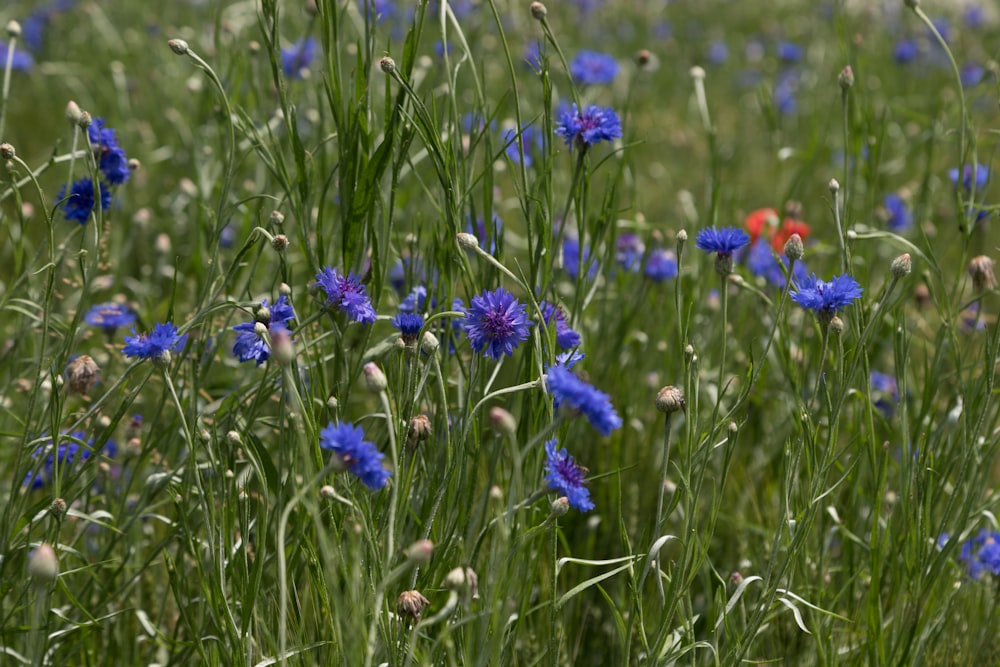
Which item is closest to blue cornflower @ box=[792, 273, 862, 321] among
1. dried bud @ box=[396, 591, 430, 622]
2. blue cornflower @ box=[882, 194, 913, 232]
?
dried bud @ box=[396, 591, 430, 622]

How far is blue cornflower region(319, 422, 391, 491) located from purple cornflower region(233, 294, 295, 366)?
0.25 meters

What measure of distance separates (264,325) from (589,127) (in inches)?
19.9

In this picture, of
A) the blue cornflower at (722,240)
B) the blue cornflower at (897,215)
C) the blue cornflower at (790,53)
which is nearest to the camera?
the blue cornflower at (722,240)

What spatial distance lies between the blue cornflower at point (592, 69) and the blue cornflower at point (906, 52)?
62.7 inches

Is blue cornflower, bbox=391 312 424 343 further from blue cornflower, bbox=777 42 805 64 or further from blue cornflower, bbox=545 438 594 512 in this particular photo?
blue cornflower, bbox=777 42 805 64

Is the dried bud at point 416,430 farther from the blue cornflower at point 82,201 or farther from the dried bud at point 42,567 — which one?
the blue cornflower at point 82,201

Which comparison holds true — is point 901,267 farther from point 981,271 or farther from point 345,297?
point 345,297

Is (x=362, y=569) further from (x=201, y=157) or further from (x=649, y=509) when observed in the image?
(x=201, y=157)

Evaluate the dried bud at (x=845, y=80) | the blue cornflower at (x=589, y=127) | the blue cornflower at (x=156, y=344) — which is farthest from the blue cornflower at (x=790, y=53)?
the blue cornflower at (x=156, y=344)

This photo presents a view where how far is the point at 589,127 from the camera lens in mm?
1391

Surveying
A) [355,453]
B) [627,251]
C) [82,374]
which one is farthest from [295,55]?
[355,453]

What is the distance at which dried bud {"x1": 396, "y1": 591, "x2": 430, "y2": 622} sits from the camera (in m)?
1.10

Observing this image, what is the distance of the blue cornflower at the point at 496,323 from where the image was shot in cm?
115

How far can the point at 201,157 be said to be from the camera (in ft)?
6.97
